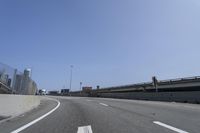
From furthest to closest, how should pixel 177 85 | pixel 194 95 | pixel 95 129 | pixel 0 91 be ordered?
pixel 177 85 → pixel 194 95 → pixel 0 91 → pixel 95 129

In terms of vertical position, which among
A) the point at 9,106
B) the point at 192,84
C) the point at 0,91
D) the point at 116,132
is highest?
the point at 192,84

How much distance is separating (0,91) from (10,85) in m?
1.41

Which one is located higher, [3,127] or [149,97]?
[149,97]

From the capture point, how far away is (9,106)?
13703 millimetres

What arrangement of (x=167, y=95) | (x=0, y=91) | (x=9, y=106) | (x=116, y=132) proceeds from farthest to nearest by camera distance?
1. (x=167, y=95)
2. (x=0, y=91)
3. (x=9, y=106)
4. (x=116, y=132)

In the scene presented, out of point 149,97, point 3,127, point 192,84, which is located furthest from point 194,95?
point 3,127

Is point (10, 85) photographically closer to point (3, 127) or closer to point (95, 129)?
point (3, 127)

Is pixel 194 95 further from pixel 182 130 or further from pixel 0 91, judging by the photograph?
pixel 182 130

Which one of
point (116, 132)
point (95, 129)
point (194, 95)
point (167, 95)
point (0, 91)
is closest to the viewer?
point (116, 132)

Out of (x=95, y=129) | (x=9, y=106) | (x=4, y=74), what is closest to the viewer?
(x=95, y=129)

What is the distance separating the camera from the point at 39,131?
9359 millimetres

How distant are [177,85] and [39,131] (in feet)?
179

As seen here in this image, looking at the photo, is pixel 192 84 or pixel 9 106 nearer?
pixel 9 106

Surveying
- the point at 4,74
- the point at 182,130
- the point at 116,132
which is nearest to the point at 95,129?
the point at 116,132
